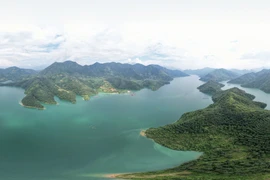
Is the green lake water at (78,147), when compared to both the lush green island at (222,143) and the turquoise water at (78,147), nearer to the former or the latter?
the turquoise water at (78,147)

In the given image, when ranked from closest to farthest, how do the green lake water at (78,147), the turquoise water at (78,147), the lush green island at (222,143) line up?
the lush green island at (222,143)
the green lake water at (78,147)
the turquoise water at (78,147)

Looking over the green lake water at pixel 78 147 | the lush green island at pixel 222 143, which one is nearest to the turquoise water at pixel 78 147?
the green lake water at pixel 78 147

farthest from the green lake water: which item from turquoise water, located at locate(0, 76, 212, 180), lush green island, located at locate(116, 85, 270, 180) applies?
lush green island, located at locate(116, 85, 270, 180)

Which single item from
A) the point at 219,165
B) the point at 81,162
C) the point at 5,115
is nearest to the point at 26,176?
the point at 81,162

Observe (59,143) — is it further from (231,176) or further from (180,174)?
(231,176)

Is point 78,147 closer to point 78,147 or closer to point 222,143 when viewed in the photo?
point 78,147

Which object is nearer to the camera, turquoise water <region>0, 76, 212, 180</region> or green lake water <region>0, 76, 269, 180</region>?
green lake water <region>0, 76, 269, 180</region>

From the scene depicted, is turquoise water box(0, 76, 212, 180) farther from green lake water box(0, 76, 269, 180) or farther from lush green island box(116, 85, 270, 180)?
lush green island box(116, 85, 270, 180)

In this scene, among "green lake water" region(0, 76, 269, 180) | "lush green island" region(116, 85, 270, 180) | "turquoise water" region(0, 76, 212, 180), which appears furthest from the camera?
"turquoise water" region(0, 76, 212, 180)

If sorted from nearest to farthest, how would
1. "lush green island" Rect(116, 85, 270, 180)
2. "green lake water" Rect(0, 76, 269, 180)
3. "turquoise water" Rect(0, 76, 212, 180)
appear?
"lush green island" Rect(116, 85, 270, 180) → "green lake water" Rect(0, 76, 269, 180) → "turquoise water" Rect(0, 76, 212, 180)

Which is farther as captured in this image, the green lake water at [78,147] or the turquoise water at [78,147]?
the turquoise water at [78,147]
